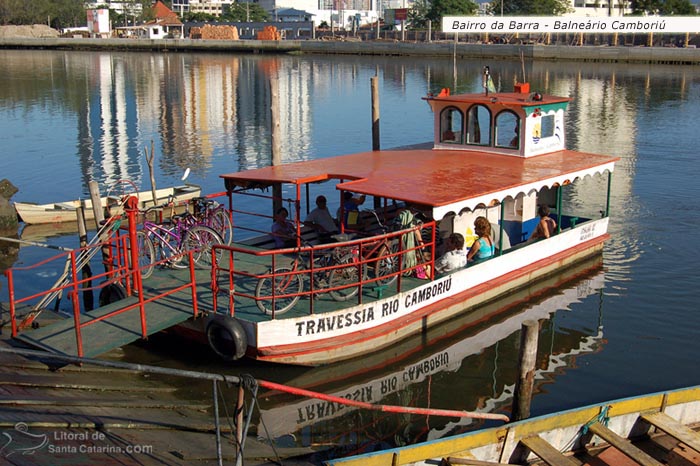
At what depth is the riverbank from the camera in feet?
301

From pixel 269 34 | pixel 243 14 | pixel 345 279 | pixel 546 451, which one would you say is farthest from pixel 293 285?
pixel 243 14

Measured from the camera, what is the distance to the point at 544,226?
68.8 ft

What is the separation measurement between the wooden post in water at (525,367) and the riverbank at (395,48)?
67.0m

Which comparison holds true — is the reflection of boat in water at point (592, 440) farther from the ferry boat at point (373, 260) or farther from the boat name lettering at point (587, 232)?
the boat name lettering at point (587, 232)

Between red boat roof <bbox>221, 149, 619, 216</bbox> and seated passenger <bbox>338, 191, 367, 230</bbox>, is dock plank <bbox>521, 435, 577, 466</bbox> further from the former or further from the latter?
seated passenger <bbox>338, 191, 367, 230</bbox>

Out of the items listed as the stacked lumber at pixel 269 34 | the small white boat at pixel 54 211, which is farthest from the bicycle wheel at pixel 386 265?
the stacked lumber at pixel 269 34

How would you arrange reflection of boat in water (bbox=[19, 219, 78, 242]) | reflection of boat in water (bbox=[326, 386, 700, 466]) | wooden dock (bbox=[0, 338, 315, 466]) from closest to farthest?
wooden dock (bbox=[0, 338, 315, 466]) < reflection of boat in water (bbox=[326, 386, 700, 466]) < reflection of boat in water (bbox=[19, 219, 78, 242])

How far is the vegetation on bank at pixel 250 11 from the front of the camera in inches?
4643

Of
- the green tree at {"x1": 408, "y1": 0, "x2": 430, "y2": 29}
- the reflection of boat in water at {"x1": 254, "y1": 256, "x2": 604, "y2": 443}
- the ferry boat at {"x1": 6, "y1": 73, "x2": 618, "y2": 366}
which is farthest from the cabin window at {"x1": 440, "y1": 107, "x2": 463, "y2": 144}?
the green tree at {"x1": 408, "y1": 0, "x2": 430, "y2": 29}

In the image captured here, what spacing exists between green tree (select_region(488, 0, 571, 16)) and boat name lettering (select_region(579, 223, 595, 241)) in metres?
103

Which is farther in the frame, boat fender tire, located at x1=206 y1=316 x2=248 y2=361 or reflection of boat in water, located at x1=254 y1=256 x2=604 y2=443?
reflection of boat in water, located at x1=254 y1=256 x2=604 y2=443

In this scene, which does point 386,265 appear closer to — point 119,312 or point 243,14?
point 119,312

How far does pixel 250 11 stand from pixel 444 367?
Answer: 17421 centimetres

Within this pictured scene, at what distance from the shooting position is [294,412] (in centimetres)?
1487
